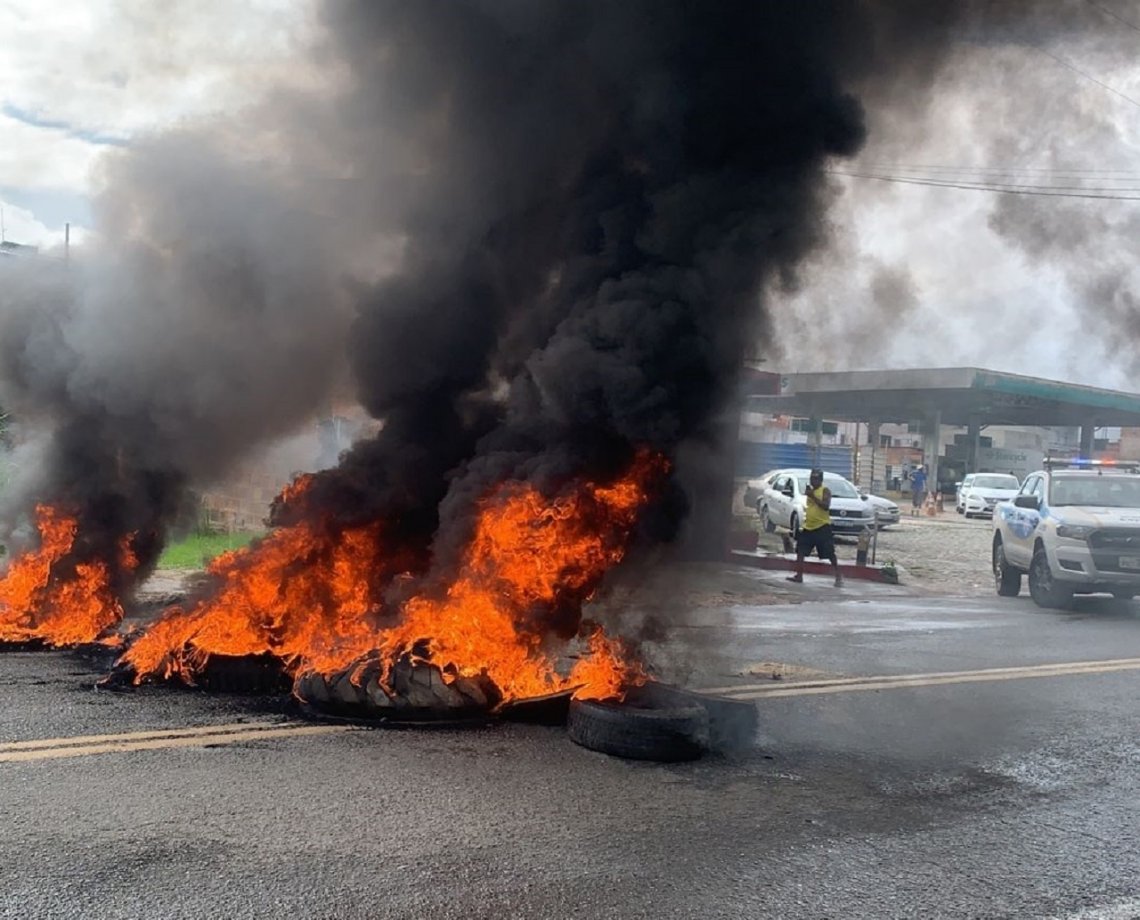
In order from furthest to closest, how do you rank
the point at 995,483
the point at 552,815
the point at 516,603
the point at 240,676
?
the point at 995,483, the point at 240,676, the point at 516,603, the point at 552,815

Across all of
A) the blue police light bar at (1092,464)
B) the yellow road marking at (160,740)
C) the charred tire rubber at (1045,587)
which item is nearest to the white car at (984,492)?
the blue police light bar at (1092,464)

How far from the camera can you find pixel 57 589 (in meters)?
8.94

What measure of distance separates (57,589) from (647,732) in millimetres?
5685

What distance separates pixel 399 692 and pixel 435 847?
1967 mm

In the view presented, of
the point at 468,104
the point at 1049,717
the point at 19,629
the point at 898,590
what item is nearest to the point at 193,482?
the point at 19,629

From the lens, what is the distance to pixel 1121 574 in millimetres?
14016

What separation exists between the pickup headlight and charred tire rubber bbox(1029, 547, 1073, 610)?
17.9 inches

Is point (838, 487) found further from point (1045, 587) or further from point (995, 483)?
point (995, 483)

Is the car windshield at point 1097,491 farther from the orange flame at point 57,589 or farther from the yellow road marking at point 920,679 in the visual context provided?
the orange flame at point 57,589

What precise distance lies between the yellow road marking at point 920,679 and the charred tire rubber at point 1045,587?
482cm

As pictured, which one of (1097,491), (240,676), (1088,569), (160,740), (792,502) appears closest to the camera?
(160,740)

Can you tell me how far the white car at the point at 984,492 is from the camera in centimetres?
3403

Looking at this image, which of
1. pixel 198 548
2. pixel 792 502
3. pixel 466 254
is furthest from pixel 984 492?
pixel 466 254

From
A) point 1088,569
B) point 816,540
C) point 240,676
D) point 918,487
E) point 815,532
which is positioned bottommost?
point 240,676
